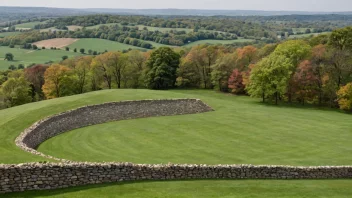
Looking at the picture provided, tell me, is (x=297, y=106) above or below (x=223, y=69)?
below

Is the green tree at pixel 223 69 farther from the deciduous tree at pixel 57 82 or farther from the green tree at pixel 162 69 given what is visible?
the deciduous tree at pixel 57 82

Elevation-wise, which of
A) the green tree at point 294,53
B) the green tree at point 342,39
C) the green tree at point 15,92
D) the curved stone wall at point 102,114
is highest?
the green tree at point 342,39

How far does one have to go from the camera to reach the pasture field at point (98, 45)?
146500 mm

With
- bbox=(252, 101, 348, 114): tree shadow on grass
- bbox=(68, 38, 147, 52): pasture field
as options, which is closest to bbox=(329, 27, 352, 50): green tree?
bbox=(252, 101, 348, 114): tree shadow on grass

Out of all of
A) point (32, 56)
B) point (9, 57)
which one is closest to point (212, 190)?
point (9, 57)

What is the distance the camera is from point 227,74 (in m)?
76.8

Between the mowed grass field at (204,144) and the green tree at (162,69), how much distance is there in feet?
104

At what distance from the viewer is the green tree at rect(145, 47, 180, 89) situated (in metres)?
82.8

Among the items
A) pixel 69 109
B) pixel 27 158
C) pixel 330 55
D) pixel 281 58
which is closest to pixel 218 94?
pixel 281 58

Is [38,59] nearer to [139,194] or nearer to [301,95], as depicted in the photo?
[301,95]

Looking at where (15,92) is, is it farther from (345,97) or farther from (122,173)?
(345,97)

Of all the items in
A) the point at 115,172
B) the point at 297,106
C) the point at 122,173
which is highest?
the point at 115,172

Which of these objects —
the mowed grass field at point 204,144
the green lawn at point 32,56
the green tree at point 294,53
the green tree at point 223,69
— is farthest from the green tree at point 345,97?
the green lawn at point 32,56

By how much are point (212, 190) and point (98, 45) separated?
139 m
